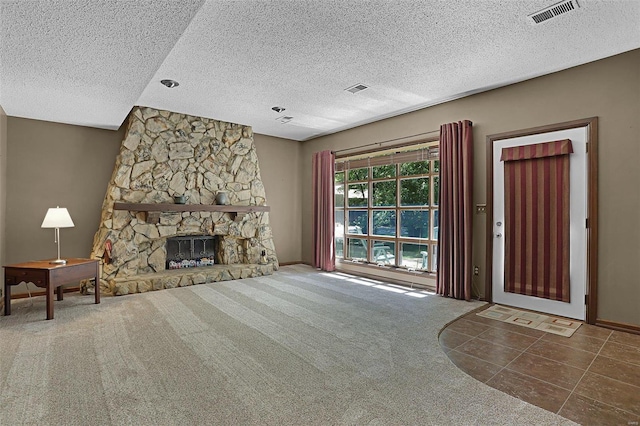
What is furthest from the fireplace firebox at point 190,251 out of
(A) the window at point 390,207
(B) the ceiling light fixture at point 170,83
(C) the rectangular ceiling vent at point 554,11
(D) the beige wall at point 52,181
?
(C) the rectangular ceiling vent at point 554,11

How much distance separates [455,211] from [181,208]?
4177mm

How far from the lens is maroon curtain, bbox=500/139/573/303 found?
3719 mm

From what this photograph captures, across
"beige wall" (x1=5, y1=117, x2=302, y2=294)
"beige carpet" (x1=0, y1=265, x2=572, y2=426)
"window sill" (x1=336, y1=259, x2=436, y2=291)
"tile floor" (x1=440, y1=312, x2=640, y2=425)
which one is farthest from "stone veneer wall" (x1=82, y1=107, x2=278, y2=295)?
"tile floor" (x1=440, y1=312, x2=640, y2=425)

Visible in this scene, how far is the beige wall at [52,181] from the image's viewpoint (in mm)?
4606

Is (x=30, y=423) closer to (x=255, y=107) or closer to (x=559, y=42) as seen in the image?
(x=255, y=107)

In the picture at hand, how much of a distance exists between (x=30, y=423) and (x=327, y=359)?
1843mm

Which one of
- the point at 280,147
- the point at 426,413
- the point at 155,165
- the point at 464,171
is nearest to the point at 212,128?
the point at 155,165

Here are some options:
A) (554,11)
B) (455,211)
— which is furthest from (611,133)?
(455,211)

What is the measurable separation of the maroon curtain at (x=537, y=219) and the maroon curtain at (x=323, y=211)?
3.18 metres

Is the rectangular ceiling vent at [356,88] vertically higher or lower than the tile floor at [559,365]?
higher

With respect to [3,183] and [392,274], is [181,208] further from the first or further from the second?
[392,274]

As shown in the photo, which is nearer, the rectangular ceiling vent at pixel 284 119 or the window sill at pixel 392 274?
the window sill at pixel 392 274

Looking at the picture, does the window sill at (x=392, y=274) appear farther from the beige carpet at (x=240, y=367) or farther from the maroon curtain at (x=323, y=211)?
the beige carpet at (x=240, y=367)

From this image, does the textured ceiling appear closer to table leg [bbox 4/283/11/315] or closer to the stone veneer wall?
the stone veneer wall
